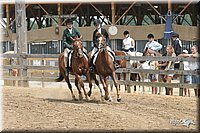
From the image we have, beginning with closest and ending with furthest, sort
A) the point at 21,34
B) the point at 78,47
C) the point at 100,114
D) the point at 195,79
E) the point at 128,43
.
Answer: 1. the point at 100,114
2. the point at 78,47
3. the point at 195,79
4. the point at 128,43
5. the point at 21,34

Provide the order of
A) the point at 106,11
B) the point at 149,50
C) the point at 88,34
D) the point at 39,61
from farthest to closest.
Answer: the point at 106,11 → the point at 88,34 → the point at 39,61 → the point at 149,50

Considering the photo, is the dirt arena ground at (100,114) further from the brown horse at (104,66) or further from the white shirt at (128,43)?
the white shirt at (128,43)

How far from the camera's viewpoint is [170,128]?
809 centimetres

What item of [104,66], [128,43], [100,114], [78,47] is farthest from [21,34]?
[100,114]

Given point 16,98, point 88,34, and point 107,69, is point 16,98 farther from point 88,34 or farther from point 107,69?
point 88,34

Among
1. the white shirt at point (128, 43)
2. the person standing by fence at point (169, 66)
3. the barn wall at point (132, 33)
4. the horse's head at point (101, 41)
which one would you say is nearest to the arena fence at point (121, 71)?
the person standing by fence at point (169, 66)

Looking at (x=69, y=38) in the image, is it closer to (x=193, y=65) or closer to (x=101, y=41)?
(x=101, y=41)

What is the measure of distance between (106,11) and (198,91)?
13.1m

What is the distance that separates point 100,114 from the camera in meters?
9.38

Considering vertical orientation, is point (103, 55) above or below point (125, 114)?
above

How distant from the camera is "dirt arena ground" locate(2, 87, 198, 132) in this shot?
26.6 feet

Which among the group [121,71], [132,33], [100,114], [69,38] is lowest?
[100,114]

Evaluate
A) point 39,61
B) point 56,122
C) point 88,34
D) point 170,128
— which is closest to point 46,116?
point 56,122

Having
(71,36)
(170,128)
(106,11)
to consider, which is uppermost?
(106,11)
